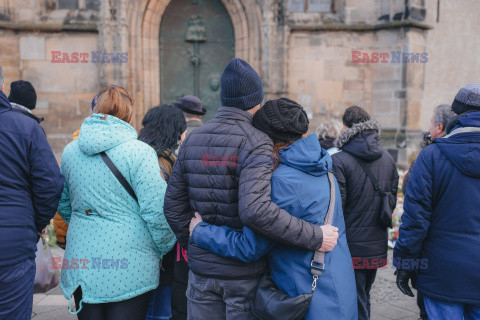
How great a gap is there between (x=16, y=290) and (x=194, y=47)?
8.25 meters

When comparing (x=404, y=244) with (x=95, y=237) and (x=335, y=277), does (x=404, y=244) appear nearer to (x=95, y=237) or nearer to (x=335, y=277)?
(x=335, y=277)

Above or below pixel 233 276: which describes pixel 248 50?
above

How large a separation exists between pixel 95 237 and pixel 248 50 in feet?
25.1

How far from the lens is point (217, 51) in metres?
9.77

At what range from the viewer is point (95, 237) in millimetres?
2270

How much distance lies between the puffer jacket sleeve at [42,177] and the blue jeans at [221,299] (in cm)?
85

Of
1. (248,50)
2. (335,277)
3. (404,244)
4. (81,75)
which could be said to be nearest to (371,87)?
(248,50)

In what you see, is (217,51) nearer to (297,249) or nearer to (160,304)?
(160,304)

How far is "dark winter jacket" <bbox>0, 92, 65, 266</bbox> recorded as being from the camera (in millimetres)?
2082

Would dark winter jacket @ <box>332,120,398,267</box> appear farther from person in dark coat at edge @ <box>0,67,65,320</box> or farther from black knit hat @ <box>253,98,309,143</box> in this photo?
person in dark coat at edge @ <box>0,67,65,320</box>

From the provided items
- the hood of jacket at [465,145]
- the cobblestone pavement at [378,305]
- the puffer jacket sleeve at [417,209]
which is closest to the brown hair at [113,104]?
the puffer jacket sleeve at [417,209]
